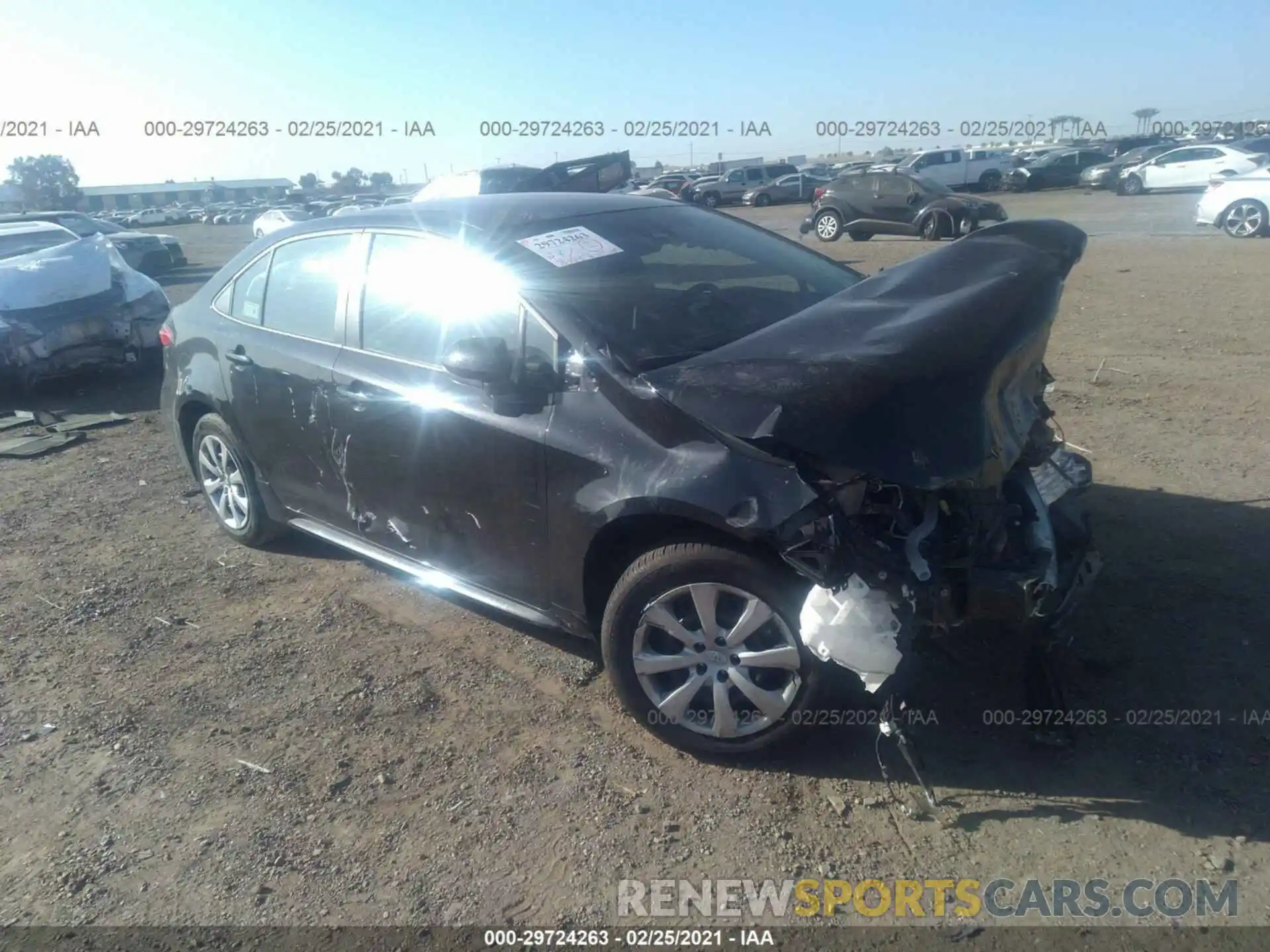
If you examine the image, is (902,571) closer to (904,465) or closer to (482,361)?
(904,465)

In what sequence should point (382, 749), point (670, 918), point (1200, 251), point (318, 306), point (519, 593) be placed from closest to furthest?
point (670, 918) → point (382, 749) → point (519, 593) → point (318, 306) → point (1200, 251)

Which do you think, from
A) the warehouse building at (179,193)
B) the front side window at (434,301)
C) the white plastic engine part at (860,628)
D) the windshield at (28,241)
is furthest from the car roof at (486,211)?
the warehouse building at (179,193)

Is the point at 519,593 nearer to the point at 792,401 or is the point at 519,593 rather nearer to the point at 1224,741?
the point at 792,401

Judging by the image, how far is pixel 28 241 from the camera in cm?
990

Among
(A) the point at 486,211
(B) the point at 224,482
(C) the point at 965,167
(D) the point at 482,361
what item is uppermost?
(C) the point at 965,167

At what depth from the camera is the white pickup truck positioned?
3397 cm

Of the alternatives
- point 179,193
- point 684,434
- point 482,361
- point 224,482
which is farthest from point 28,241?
point 179,193

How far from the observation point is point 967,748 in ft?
10.0

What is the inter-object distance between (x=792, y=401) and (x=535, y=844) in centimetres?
→ 150

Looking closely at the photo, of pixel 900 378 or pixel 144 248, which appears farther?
pixel 144 248

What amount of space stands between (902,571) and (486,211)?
2.34 m

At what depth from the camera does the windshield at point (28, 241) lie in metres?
9.63

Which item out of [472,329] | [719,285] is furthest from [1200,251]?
[472,329]

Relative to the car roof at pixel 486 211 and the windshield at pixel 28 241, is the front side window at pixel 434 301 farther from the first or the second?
the windshield at pixel 28 241
